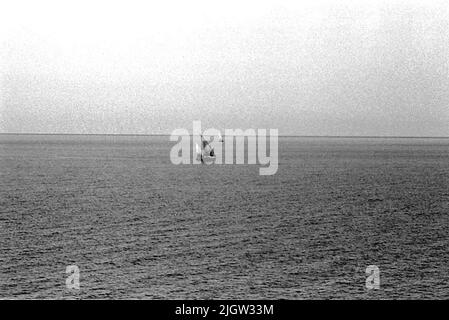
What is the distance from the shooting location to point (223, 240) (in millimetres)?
50031

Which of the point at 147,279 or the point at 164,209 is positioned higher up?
the point at 164,209

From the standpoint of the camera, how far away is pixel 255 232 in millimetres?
54281

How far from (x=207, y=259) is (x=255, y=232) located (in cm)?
1277

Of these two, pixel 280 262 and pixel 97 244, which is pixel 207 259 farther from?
pixel 97 244

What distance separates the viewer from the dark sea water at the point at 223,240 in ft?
118

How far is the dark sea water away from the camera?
118 ft

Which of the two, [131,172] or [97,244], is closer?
[97,244]

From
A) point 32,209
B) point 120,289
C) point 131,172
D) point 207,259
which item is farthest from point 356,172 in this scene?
point 120,289

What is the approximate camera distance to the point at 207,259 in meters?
42.3
